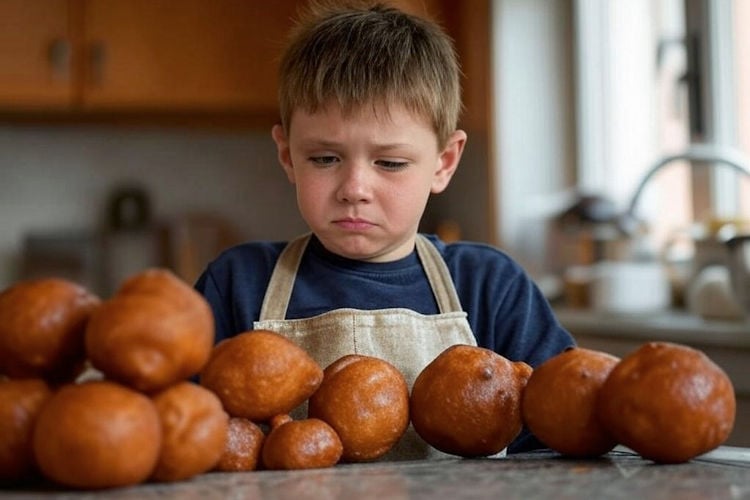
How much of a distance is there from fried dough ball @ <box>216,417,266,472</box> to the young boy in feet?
1.22

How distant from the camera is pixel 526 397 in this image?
2.58ft

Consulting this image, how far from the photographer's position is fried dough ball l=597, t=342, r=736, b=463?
2.36 feet

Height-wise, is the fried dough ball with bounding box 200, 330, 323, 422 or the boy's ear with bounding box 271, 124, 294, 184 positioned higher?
the boy's ear with bounding box 271, 124, 294, 184

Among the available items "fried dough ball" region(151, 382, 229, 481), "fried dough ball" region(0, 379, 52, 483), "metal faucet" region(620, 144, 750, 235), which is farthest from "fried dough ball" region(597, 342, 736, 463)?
"metal faucet" region(620, 144, 750, 235)

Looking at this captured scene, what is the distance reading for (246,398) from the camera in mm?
746

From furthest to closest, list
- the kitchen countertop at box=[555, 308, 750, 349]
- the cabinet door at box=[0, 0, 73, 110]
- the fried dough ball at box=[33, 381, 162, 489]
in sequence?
the cabinet door at box=[0, 0, 73, 110] → the kitchen countertop at box=[555, 308, 750, 349] → the fried dough ball at box=[33, 381, 162, 489]

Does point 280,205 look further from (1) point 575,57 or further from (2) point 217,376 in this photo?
(2) point 217,376

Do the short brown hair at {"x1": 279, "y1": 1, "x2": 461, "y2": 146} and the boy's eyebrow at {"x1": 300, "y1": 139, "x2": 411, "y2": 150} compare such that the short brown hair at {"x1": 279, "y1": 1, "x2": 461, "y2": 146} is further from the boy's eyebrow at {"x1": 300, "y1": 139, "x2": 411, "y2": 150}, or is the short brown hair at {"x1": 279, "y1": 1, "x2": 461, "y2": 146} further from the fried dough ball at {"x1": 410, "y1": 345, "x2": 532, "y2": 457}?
the fried dough ball at {"x1": 410, "y1": 345, "x2": 532, "y2": 457}

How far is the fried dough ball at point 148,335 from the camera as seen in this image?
62 centimetres

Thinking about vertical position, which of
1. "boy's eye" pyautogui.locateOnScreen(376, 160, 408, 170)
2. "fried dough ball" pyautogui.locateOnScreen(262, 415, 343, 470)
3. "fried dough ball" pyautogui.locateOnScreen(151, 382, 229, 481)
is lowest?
"fried dough ball" pyautogui.locateOnScreen(262, 415, 343, 470)

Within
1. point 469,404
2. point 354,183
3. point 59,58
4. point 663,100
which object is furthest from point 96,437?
point 59,58

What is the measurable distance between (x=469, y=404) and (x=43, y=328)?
301 millimetres

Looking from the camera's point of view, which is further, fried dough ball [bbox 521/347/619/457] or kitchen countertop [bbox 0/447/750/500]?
fried dough ball [bbox 521/347/619/457]

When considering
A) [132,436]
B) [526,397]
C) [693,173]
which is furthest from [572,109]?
[132,436]
